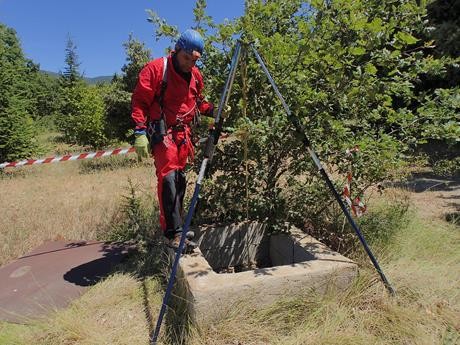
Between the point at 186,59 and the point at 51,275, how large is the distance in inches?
92.7

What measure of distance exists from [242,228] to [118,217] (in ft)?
6.23

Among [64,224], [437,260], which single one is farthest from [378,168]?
[64,224]

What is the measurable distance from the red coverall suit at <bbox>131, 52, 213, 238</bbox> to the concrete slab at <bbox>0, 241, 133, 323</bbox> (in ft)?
3.33

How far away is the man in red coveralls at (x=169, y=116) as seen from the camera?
10.7 feet

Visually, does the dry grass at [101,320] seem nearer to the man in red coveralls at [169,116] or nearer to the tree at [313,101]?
the man in red coveralls at [169,116]

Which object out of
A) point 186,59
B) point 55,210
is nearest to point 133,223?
point 55,210

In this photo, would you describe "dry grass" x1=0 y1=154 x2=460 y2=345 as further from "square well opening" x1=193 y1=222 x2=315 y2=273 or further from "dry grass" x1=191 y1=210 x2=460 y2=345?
"square well opening" x1=193 y1=222 x2=315 y2=273

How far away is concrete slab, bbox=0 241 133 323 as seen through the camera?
332 centimetres

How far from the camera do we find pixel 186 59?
3.29 metres

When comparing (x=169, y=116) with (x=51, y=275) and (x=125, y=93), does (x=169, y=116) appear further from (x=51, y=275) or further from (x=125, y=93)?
(x=125, y=93)

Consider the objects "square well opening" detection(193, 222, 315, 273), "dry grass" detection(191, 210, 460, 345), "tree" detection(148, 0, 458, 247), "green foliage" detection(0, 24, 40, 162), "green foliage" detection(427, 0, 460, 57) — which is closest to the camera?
"dry grass" detection(191, 210, 460, 345)

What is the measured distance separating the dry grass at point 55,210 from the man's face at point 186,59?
6.09 ft

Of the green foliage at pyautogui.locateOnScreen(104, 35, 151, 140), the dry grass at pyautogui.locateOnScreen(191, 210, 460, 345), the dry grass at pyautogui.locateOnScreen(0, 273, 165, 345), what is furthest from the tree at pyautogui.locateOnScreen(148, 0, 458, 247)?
the green foliage at pyautogui.locateOnScreen(104, 35, 151, 140)

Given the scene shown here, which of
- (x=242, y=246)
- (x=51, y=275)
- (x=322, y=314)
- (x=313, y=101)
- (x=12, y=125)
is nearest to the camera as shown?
(x=322, y=314)
